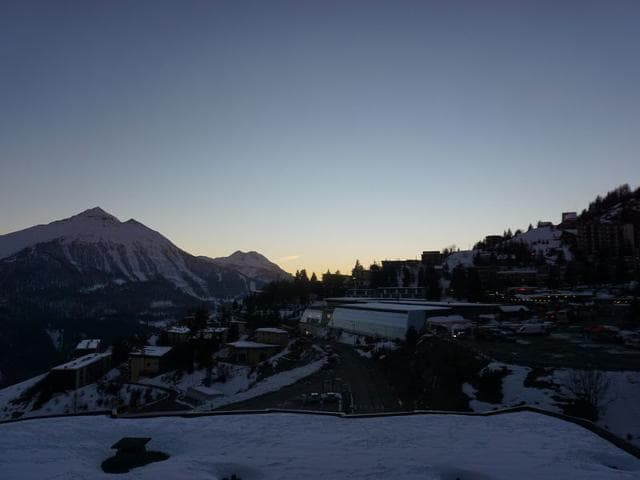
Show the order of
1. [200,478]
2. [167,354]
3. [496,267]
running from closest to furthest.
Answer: [200,478] → [167,354] → [496,267]

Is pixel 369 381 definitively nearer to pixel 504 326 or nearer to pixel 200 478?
pixel 504 326

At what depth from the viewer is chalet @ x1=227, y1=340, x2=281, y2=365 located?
232 feet

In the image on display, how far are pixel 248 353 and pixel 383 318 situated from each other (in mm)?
22326

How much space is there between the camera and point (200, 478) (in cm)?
1375

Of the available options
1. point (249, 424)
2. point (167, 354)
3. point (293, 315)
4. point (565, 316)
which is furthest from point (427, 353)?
point (293, 315)

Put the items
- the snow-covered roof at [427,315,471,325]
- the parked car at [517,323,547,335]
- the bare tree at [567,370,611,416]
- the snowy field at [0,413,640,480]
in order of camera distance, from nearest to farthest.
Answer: the snowy field at [0,413,640,480] < the bare tree at [567,370,611,416] < the parked car at [517,323,547,335] < the snow-covered roof at [427,315,471,325]

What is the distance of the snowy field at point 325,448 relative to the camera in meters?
14.3

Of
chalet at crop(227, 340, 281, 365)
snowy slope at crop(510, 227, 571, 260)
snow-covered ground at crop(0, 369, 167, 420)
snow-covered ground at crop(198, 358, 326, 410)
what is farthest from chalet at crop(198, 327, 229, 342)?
snowy slope at crop(510, 227, 571, 260)

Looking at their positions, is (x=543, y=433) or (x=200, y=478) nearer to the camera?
(x=200, y=478)

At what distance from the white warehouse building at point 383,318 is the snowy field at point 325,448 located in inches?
1953

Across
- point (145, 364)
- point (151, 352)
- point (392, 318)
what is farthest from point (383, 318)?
point (145, 364)

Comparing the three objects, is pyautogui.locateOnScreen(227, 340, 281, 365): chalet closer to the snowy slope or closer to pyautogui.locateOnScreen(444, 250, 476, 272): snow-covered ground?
pyautogui.locateOnScreen(444, 250, 476, 272): snow-covered ground

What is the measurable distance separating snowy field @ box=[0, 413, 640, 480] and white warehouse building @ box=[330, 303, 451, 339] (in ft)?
163

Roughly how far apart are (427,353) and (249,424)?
35.0 m
